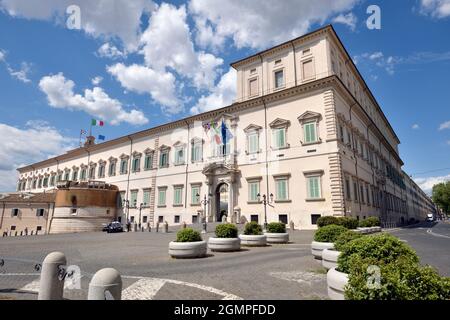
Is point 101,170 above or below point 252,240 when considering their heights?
above

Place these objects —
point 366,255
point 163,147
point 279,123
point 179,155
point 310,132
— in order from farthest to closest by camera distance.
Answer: point 163,147 → point 179,155 → point 279,123 → point 310,132 → point 366,255

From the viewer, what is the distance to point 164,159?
39.2m

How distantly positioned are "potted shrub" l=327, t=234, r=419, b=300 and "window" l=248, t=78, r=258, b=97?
2939 centimetres

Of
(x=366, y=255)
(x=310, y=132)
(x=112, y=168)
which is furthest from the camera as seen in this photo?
(x=112, y=168)

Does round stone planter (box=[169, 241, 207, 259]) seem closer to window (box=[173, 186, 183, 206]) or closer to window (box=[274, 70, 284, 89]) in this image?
window (box=[274, 70, 284, 89])

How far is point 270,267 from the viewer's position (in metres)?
8.91

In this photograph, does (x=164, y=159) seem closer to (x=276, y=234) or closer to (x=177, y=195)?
(x=177, y=195)

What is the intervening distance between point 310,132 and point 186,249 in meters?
19.3

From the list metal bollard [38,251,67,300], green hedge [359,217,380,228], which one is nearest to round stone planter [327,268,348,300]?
metal bollard [38,251,67,300]

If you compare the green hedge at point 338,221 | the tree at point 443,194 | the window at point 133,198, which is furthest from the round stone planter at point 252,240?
the tree at point 443,194

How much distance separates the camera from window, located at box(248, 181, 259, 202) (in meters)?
28.8

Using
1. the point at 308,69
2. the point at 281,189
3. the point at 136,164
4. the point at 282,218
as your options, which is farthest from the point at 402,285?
the point at 136,164
